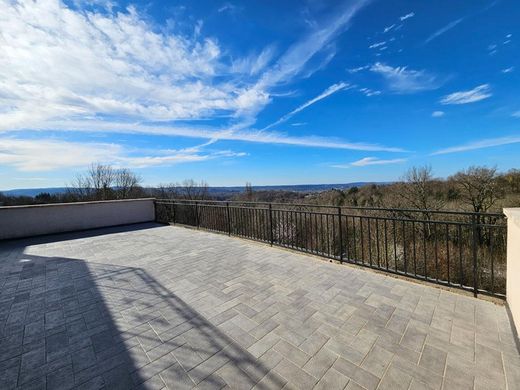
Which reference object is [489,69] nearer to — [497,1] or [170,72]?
[497,1]

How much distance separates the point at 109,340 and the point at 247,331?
3.77 ft

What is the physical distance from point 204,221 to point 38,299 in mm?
4221

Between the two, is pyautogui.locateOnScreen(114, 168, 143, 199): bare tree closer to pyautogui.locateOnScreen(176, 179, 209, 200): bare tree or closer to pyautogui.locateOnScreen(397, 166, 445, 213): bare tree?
pyautogui.locateOnScreen(176, 179, 209, 200): bare tree

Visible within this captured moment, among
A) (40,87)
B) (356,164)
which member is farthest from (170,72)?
(356,164)

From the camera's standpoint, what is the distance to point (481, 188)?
10711mm

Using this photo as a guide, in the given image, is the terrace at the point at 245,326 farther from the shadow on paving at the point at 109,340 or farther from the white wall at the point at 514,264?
the white wall at the point at 514,264

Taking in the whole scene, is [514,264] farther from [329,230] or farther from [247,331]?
[329,230]

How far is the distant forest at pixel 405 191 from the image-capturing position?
1070 cm

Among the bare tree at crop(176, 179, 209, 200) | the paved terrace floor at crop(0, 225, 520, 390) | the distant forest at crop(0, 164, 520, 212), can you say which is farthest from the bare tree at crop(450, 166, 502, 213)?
the bare tree at crop(176, 179, 209, 200)

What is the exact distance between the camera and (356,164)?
58.3 feet

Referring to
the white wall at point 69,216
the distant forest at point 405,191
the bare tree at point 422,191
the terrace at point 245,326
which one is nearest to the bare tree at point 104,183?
the distant forest at point 405,191

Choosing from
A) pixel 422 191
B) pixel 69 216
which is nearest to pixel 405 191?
pixel 422 191

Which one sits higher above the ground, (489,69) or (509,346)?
(489,69)

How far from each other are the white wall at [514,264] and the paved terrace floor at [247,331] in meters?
0.16
